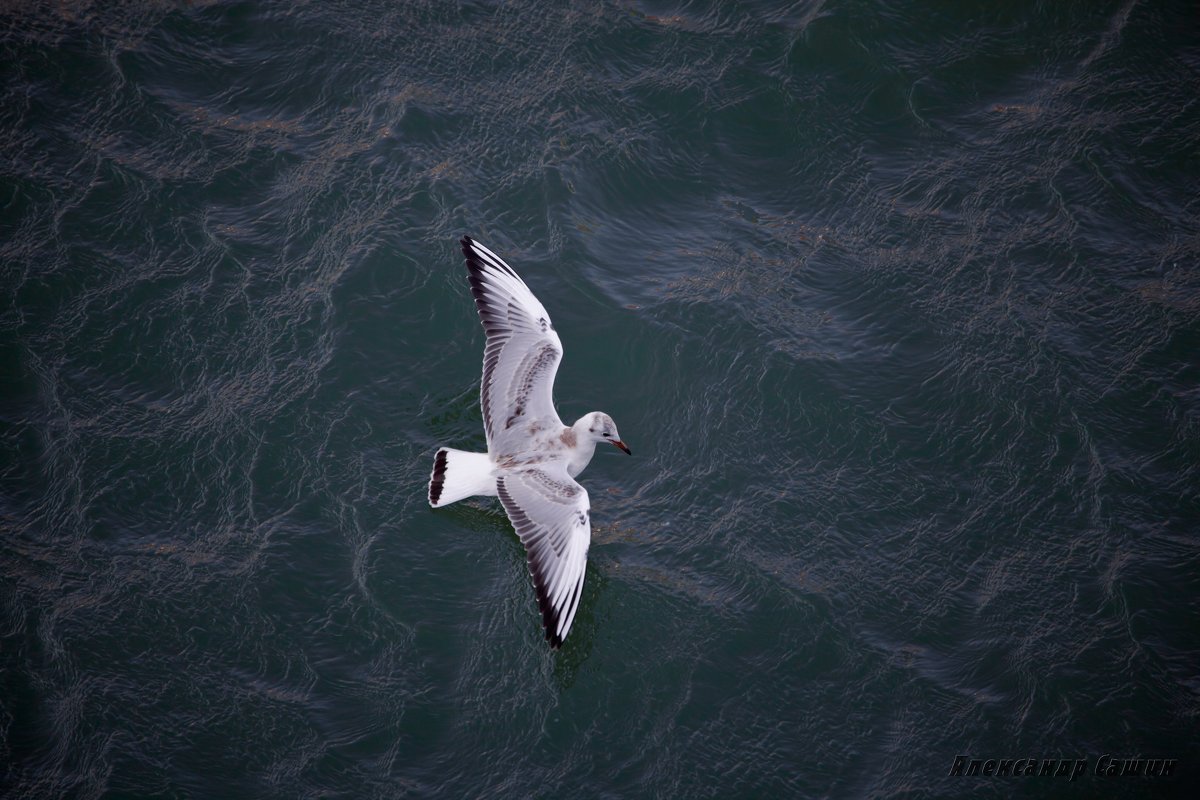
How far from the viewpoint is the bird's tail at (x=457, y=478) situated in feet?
27.7

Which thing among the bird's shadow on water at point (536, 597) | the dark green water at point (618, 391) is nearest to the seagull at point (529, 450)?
the bird's shadow on water at point (536, 597)

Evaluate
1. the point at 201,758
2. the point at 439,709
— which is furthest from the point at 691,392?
the point at 201,758

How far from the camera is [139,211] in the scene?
34.0 ft

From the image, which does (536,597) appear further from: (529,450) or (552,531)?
(529,450)

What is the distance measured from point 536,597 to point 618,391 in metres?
2.58

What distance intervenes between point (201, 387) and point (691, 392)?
4689 millimetres

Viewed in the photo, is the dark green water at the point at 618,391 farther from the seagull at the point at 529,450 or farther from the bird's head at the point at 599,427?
the bird's head at the point at 599,427

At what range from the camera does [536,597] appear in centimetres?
801

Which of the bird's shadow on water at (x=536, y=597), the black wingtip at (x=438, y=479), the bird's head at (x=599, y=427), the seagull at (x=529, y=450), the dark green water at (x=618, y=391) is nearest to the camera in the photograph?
the dark green water at (x=618, y=391)

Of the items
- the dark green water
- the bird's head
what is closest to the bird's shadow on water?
the dark green water

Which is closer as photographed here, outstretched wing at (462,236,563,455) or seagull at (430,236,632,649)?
seagull at (430,236,632,649)

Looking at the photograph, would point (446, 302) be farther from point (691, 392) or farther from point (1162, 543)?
A: point (1162, 543)

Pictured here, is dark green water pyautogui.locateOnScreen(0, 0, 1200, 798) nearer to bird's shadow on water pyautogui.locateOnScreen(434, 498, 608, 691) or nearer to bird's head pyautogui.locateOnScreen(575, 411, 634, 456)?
bird's shadow on water pyautogui.locateOnScreen(434, 498, 608, 691)

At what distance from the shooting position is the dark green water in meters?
7.68
